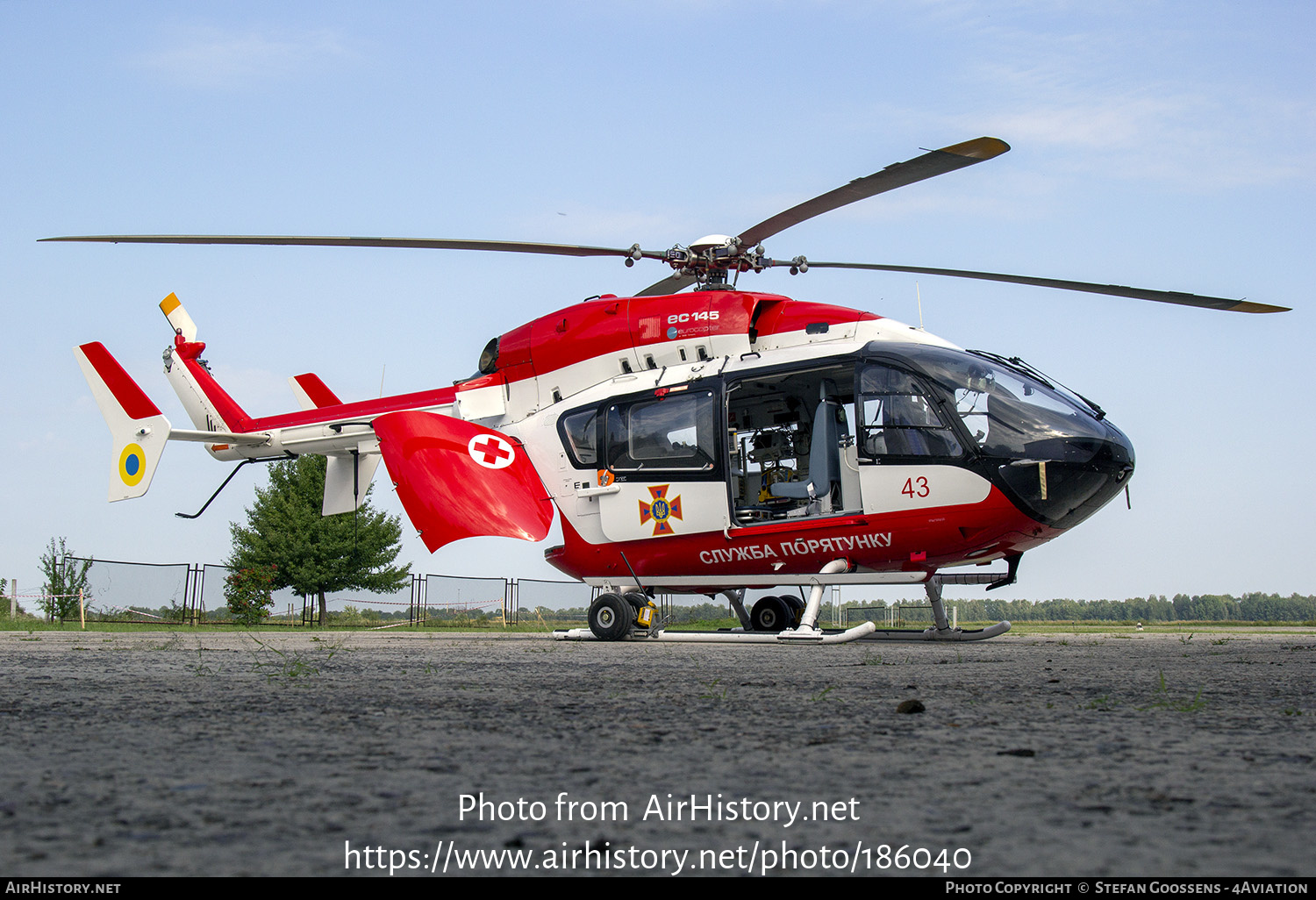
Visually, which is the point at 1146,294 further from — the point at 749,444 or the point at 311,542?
the point at 311,542

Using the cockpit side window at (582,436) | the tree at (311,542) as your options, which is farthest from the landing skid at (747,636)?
the tree at (311,542)

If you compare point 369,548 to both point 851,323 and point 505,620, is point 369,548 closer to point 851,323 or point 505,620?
point 505,620

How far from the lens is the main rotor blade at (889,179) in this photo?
843cm

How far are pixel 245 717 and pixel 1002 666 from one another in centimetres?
421

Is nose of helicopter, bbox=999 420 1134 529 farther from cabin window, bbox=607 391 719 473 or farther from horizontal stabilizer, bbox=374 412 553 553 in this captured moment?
horizontal stabilizer, bbox=374 412 553 553

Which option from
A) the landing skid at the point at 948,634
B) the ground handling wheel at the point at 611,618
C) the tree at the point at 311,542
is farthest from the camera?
the tree at the point at 311,542

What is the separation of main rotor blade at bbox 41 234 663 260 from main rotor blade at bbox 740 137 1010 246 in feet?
5.40

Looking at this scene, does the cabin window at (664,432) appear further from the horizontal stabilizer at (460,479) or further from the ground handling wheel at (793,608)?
the ground handling wheel at (793,608)

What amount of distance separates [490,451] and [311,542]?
84.9 ft

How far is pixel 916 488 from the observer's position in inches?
372

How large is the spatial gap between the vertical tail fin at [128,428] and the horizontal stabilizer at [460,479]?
428cm

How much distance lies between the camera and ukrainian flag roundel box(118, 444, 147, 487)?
13203mm

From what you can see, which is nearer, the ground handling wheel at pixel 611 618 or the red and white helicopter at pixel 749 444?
the red and white helicopter at pixel 749 444

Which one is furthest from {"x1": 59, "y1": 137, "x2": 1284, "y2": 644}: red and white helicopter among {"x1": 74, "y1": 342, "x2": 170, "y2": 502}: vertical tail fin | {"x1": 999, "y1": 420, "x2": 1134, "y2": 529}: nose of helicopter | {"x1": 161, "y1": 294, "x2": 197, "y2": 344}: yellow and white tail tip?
{"x1": 161, "y1": 294, "x2": 197, "y2": 344}: yellow and white tail tip
